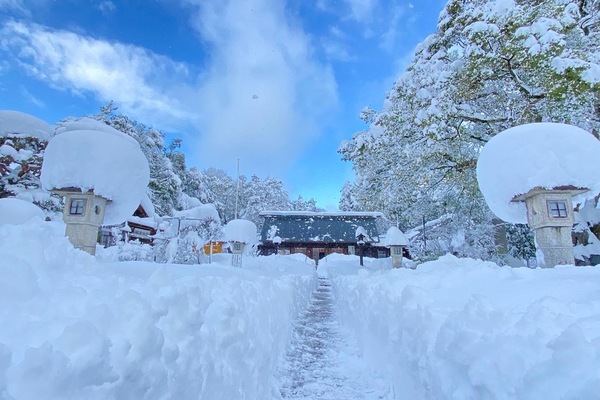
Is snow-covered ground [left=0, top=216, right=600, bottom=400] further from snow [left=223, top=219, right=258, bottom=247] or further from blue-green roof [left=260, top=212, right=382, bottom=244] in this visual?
blue-green roof [left=260, top=212, right=382, bottom=244]

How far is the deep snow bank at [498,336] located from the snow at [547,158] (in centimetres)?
212

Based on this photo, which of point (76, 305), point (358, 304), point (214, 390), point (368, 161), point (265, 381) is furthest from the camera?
point (368, 161)

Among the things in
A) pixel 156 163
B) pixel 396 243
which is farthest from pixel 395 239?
pixel 156 163

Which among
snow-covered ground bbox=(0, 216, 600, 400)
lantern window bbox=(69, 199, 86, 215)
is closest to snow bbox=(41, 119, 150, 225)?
lantern window bbox=(69, 199, 86, 215)

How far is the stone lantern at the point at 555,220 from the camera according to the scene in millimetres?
4465

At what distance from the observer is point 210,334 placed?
7.30 ft

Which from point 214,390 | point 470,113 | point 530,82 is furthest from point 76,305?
point 530,82

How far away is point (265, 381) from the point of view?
3.54 metres

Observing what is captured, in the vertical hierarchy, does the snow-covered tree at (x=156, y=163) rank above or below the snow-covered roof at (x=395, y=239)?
above

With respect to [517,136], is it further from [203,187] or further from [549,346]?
[203,187]

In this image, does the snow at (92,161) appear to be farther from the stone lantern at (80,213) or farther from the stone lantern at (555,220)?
the stone lantern at (555,220)

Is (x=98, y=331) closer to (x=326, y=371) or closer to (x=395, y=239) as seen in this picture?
(x=326, y=371)

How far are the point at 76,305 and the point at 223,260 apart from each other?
33.7ft

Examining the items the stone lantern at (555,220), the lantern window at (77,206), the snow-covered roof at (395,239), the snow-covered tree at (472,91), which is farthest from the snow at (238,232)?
the stone lantern at (555,220)
